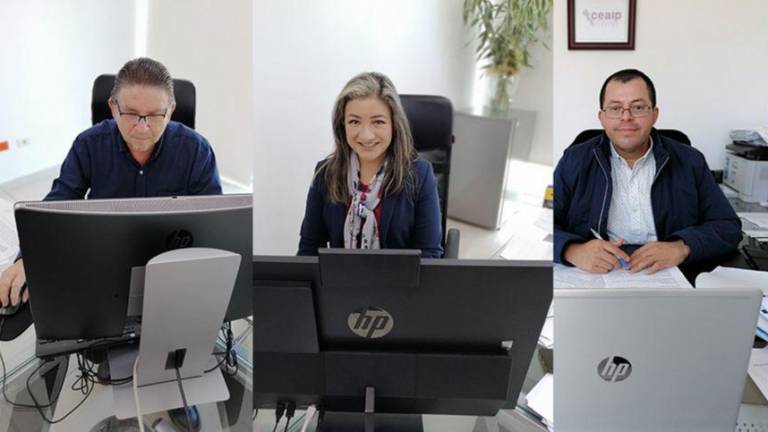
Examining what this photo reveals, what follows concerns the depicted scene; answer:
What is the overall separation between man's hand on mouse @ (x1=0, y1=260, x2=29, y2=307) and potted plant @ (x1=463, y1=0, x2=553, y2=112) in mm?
1146

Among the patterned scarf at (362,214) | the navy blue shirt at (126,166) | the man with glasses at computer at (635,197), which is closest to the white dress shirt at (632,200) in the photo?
the man with glasses at computer at (635,197)

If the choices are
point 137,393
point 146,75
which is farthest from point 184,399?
point 146,75

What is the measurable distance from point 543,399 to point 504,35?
865mm

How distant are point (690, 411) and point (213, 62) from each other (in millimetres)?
1368

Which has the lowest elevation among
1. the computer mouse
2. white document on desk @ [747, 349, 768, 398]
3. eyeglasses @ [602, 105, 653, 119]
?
white document on desk @ [747, 349, 768, 398]

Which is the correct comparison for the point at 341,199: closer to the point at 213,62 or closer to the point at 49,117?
the point at 213,62

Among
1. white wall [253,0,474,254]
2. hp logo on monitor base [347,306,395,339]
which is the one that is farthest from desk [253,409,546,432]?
white wall [253,0,474,254]

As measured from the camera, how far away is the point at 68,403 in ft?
5.02

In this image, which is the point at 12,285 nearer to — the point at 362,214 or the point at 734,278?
the point at 362,214

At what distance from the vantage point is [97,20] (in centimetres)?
140

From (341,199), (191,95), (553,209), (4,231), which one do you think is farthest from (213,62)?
(553,209)

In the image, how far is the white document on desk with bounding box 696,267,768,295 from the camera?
133 centimetres

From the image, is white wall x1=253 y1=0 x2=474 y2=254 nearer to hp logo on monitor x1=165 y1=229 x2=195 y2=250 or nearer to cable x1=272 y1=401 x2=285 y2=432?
hp logo on monitor x1=165 y1=229 x2=195 y2=250

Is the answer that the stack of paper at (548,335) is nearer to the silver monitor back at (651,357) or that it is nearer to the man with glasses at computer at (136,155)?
the silver monitor back at (651,357)
